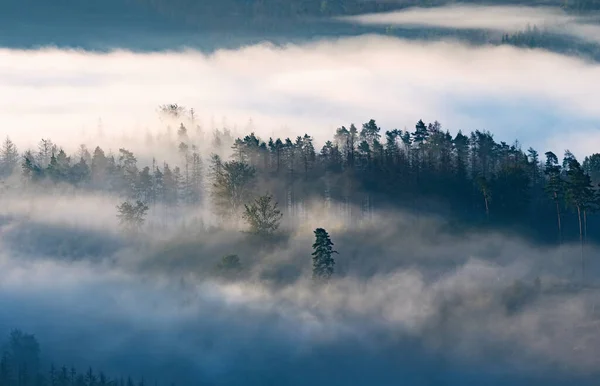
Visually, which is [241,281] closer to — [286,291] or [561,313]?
[286,291]

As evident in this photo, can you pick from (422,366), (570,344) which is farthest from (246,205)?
(570,344)

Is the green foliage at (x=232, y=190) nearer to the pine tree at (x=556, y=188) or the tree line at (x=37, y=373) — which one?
the tree line at (x=37, y=373)

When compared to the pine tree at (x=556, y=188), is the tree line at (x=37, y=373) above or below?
below

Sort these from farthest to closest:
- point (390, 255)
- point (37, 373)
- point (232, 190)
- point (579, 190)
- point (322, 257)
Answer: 1. point (232, 190)
2. point (390, 255)
3. point (322, 257)
4. point (579, 190)
5. point (37, 373)

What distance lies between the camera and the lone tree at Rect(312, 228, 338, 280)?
167875 millimetres

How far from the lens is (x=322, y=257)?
171125 mm

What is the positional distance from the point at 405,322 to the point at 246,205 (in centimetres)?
3921

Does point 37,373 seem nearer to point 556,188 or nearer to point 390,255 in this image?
point 390,255

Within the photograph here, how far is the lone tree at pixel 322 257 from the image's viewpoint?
551ft

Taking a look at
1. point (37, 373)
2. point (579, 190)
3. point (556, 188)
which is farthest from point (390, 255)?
point (37, 373)

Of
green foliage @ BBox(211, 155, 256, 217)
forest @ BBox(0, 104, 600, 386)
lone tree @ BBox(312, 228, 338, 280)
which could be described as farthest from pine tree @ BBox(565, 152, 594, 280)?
green foliage @ BBox(211, 155, 256, 217)

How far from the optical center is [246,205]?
629 feet

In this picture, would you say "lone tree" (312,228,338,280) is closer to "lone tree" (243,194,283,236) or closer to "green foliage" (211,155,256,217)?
"lone tree" (243,194,283,236)

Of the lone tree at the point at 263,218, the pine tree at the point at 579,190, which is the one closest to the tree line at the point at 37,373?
the lone tree at the point at 263,218
